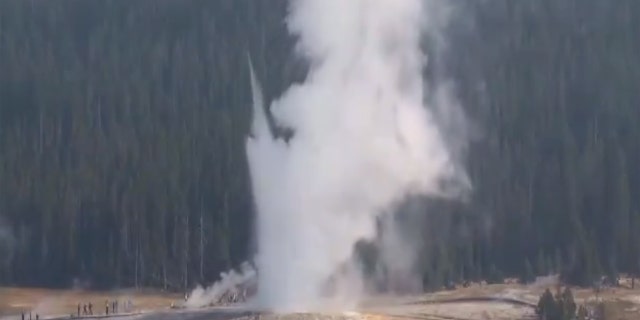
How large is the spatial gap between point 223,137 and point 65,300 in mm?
19952

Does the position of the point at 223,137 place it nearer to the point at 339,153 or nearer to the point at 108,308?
the point at 108,308

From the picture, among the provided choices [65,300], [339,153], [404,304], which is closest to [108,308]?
[65,300]

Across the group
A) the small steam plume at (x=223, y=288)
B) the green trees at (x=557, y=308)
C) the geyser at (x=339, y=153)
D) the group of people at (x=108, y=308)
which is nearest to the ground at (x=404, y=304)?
the group of people at (x=108, y=308)

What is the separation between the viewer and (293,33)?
9606cm

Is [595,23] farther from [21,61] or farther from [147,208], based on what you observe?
[21,61]

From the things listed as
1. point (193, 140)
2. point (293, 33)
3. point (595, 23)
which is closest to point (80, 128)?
point (193, 140)

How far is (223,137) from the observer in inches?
3524

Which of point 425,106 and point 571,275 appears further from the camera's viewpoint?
point 425,106

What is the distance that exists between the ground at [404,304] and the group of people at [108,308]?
0.48m

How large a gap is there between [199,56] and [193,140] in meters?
14.1

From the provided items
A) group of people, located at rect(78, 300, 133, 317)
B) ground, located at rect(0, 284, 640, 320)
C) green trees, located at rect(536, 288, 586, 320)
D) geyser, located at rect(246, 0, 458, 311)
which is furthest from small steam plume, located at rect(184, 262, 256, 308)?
green trees, located at rect(536, 288, 586, 320)

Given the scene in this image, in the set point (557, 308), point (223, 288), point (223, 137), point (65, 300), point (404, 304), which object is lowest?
point (557, 308)

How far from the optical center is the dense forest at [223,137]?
79438 millimetres

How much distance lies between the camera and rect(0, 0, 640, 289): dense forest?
79.4m
